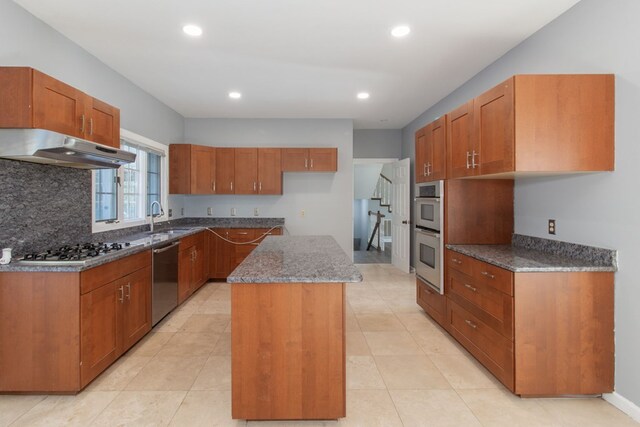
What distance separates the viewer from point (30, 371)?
218 cm

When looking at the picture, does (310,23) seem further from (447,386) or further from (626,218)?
(447,386)

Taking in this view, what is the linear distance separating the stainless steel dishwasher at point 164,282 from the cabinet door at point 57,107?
130 cm

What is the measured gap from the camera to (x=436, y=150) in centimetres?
338

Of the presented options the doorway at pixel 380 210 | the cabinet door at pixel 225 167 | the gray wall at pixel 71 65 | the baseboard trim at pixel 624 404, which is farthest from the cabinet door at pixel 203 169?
the baseboard trim at pixel 624 404

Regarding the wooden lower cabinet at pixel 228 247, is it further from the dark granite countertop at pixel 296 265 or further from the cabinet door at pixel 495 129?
the cabinet door at pixel 495 129

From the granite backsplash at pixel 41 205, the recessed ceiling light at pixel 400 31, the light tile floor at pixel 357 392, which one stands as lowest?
the light tile floor at pixel 357 392

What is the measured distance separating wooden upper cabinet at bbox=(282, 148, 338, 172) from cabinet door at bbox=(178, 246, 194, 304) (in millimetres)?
2034

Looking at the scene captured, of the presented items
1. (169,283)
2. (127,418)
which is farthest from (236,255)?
(127,418)

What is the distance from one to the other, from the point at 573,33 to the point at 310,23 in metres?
1.93

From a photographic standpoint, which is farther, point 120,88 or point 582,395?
point 120,88

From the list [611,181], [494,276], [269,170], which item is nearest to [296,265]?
[494,276]

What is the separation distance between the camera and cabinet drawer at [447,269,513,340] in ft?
7.30

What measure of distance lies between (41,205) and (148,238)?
110 cm

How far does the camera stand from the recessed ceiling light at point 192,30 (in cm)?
275
